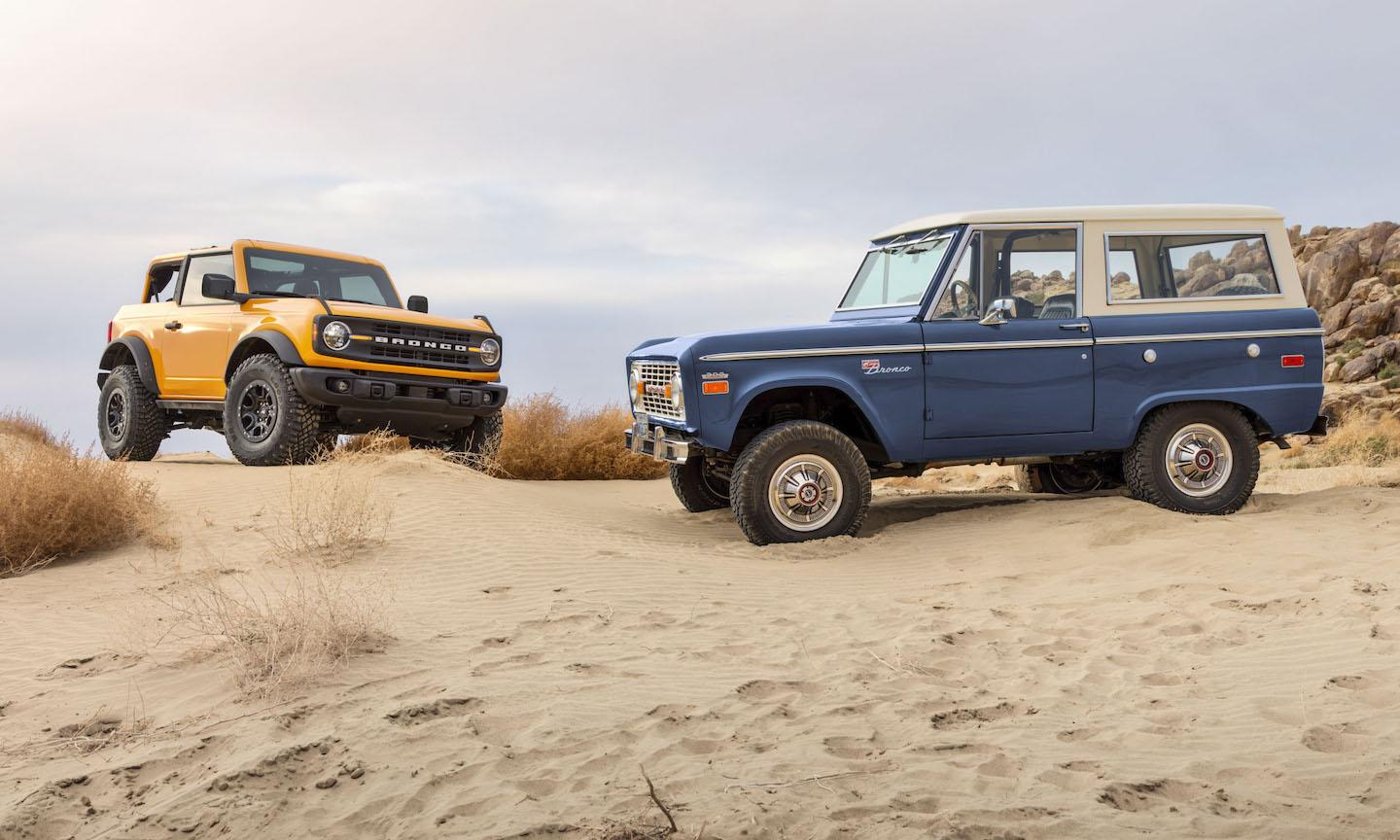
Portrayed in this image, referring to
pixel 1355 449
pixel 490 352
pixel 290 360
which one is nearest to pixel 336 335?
pixel 290 360

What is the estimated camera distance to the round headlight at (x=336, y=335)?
12.2m

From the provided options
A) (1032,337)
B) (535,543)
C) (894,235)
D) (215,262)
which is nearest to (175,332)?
(215,262)

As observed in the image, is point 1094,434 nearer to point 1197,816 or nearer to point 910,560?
point 910,560

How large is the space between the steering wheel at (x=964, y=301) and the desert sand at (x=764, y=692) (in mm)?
1816

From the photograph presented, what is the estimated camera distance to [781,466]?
8.88 metres

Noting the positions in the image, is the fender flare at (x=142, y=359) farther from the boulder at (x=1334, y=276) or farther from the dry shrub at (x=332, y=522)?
the boulder at (x=1334, y=276)

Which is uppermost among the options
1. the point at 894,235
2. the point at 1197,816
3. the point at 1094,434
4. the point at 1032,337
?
the point at 894,235

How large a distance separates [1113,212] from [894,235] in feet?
5.90

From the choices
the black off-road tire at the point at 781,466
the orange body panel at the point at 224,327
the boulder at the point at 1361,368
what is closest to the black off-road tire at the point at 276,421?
the orange body panel at the point at 224,327

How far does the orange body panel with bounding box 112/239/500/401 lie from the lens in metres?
12.4

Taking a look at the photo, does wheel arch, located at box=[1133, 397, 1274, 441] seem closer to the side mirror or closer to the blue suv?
the blue suv

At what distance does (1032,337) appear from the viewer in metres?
9.23

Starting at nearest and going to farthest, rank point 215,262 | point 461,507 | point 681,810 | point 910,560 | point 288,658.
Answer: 1. point 681,810
2. point 288,658
3. point 910,560
4. point 461,507
5. point 215,262

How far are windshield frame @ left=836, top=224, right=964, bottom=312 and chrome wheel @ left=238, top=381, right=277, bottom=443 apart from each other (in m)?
6.43
